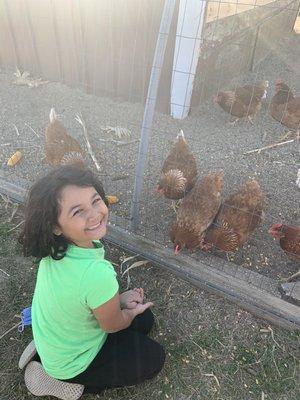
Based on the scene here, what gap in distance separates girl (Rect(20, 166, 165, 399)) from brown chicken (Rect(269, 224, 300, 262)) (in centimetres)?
143

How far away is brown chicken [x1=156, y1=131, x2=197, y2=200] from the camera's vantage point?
3291mm

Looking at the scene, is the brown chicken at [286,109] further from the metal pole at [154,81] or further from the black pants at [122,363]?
the black pants at [122,363]

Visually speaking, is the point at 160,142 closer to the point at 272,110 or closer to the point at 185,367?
the point at 272,110

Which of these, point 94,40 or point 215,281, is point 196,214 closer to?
point 215,281

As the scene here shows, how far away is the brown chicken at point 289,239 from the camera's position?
286 cm

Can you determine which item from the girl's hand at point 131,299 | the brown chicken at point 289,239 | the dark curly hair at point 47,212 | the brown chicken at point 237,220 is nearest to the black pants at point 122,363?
the girl's hand at point 131,299

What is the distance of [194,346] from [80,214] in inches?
55.3

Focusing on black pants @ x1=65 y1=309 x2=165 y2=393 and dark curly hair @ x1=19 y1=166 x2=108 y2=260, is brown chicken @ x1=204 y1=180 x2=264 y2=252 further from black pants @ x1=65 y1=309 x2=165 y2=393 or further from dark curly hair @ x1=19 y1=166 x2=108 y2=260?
dark curly hair @ x1=19 y1=166 x2=108 y2=260

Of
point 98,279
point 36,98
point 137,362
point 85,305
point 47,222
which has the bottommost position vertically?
point 36,98

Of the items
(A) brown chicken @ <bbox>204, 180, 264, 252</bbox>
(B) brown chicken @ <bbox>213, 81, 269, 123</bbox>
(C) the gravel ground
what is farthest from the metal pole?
(B) brown chicken @ <bbox>213, 81, 269, 123</bbox>

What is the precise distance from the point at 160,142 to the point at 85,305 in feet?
10.3

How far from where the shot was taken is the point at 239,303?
2.72 meters

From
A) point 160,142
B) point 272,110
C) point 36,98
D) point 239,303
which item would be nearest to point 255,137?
point 272,110

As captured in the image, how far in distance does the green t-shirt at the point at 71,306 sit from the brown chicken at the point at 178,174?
1457 mm
